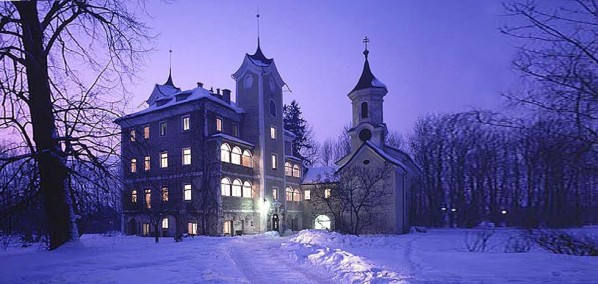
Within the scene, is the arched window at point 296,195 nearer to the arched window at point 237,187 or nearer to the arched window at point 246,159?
the arched window at point 246,159

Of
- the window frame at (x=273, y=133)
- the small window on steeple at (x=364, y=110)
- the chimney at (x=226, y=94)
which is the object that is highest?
the chimney at (x=226, y=94)

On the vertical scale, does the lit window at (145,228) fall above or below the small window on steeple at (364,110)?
below

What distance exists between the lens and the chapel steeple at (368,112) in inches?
1650

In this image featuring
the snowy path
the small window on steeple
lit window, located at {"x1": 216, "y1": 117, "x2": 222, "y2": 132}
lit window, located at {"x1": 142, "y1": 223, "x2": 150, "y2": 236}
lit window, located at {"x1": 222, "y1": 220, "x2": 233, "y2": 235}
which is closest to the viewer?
the snowy path

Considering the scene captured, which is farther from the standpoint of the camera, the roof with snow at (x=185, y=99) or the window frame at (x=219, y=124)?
the window frame at (x=219, y=124)

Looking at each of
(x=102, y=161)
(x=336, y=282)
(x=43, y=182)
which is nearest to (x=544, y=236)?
(x=336, y=282)

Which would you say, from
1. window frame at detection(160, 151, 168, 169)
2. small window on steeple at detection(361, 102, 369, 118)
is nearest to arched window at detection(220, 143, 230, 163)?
window frame at detection(160, 151, 168, 169)

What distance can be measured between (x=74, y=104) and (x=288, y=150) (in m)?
43.1

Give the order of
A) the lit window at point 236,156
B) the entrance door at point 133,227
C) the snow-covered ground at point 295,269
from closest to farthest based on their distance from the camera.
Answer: the snow-covered ground at point 295,269
the lit window at point 236,156
the entrance door at point 133,227

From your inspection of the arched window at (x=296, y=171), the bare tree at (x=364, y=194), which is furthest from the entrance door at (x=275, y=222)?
the arched window at (x=296, y=171)

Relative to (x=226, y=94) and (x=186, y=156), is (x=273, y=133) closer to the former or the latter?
(x=226, y=94)

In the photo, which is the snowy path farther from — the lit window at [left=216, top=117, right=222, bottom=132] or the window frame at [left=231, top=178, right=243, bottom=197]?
the lit window at [left=216, top=117, right=222, bottom=132]

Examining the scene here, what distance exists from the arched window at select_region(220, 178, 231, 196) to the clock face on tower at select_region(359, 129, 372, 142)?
14.6m

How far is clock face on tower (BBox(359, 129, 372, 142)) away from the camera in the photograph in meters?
42.0
